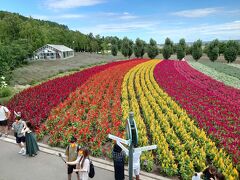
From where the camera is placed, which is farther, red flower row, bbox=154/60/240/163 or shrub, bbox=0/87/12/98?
shrub, bbox=0/87/12/98

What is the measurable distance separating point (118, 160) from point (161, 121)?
543 centimetres

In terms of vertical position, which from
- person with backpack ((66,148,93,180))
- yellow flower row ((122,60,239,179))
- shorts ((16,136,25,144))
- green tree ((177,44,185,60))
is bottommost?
yellow flower row ((122,60,239,179))

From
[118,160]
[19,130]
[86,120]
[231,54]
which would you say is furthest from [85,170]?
[231,54]

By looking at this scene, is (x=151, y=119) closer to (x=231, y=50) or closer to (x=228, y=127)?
(x=228, y=127)

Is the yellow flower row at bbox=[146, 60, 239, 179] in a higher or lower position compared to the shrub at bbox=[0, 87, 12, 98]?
A: lower

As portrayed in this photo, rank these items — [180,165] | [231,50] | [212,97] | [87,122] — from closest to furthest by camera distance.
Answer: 1. [180,165]
2. [87,122]
3. [212,97]
4. [231,50]

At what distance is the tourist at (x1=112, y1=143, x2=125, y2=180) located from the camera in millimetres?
7719

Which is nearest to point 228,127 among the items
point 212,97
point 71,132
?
point 212,97

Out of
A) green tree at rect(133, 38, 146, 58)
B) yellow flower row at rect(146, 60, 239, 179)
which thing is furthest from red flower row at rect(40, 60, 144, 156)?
green tree at rect(133, 38, 146, 58)

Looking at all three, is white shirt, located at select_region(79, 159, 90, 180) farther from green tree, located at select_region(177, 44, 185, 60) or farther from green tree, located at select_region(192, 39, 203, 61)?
green tree, located at select_region(192, 39, 203, 61)

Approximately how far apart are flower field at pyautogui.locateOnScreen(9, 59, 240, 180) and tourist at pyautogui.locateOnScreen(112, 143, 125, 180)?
1232mm

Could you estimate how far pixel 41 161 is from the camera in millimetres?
9547

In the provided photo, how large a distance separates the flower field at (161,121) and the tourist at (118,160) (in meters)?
1.23

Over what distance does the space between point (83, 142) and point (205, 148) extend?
4.78 m
